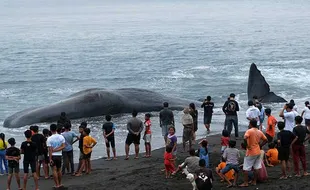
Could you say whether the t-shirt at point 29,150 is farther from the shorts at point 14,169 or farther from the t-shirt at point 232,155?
the t-shirt at point 232,155

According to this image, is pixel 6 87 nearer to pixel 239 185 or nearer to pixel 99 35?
pixel 239 185

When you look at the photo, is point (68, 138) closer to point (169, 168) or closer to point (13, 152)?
point (13, 152)

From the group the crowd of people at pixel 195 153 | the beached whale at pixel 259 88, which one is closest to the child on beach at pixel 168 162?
the crowd of people at pixel 195 153

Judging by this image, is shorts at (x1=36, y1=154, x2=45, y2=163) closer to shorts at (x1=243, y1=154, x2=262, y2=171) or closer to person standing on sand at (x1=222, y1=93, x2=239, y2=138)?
shorts at (x1=243, y1=154, x2=262, y2=171)

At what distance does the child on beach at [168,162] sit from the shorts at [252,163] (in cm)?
245

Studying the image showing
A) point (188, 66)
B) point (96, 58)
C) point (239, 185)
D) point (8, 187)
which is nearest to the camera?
point (239, 185)

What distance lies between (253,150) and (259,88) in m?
20.3

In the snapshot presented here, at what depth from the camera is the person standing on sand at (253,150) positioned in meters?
18.5

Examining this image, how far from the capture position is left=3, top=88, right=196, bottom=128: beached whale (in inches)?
1321

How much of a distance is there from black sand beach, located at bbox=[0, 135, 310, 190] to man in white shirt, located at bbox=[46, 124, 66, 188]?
451 millimetres

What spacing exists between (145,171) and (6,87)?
29814 mm

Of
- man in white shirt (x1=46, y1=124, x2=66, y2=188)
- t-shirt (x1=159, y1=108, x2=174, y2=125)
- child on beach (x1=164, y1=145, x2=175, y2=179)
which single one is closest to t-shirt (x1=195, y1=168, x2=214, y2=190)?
child on beach (x1=164, y1=145, x2=175, y2=179)

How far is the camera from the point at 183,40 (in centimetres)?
9056

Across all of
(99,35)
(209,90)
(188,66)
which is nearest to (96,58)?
(188,66)
